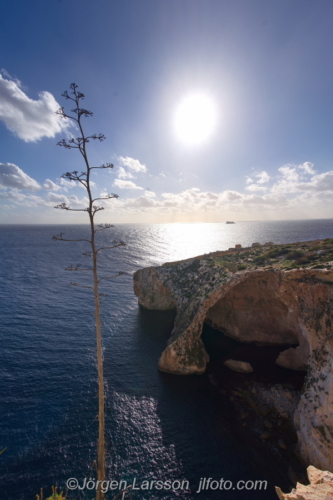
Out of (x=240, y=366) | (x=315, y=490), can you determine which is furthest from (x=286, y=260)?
(x=315, y=490)

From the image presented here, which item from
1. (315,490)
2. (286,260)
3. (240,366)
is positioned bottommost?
(240,366)

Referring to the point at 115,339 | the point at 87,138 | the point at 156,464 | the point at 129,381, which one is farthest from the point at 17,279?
the point at 87,138

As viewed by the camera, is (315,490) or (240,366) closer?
(315,490)

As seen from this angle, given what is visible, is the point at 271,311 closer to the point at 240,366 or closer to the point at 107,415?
the point at 240,366

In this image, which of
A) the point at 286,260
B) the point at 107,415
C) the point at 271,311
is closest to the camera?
the point at 107,415

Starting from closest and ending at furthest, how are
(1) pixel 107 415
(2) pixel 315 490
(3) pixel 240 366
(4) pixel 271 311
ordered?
(2) pixel 315 490 < (1) pixel 107 415 < (3) pixel 240 366 < (4) pixel 271 311

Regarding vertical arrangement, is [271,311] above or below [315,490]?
below

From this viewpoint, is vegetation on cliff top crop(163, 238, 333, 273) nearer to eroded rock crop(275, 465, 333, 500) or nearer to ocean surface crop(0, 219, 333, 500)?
ocean surface crop(0, 219, 333, 500)

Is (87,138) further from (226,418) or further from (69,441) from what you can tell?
(226,418)

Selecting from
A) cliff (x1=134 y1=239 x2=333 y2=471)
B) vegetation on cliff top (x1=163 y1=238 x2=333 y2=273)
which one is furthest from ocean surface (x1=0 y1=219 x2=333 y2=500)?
vegetation on cliff top (x1=163 y1=238 x2=333 y2=273)
